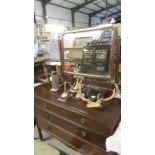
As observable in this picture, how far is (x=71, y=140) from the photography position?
1.33 meters

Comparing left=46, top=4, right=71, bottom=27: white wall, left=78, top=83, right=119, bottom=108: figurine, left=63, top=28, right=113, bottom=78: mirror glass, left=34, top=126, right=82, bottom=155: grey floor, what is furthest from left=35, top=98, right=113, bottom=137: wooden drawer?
left=46, top=4, right=71, bottom=27: white wall

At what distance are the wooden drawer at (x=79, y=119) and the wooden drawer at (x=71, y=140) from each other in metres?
0.17

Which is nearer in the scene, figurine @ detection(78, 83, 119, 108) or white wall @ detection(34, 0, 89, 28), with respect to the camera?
figurine @ detection(78, 83, 119, 108)

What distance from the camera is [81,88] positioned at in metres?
1.37

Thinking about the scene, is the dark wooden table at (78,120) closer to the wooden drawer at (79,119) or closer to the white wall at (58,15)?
the wooden drawer at (79,119)

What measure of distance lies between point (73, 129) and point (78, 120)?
0.55 feet

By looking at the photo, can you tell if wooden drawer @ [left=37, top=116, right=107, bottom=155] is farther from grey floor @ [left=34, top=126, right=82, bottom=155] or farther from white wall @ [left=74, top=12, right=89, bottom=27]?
white wall @ [left=74, top=12, right=89, bottom=27]

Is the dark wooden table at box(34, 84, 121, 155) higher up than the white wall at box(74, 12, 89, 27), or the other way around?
the white wall at box(74, 12, 89, 27)

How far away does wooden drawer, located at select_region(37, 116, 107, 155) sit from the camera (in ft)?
3.73

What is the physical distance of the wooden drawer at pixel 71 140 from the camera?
1.14m

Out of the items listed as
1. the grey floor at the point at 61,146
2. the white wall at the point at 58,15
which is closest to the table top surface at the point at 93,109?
the grey floor at the point at 61,146

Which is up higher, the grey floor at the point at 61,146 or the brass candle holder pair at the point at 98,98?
the brass candle holder pair at the point at 98,98
